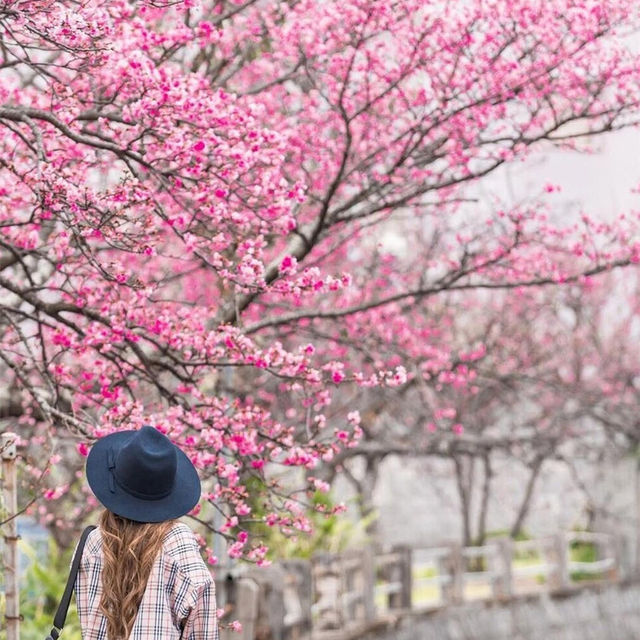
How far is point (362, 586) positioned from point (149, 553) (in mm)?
9202

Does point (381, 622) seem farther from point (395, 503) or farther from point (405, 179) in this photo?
point (395, 503)

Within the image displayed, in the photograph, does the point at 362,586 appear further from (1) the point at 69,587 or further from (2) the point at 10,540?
(1) the point at 69,587

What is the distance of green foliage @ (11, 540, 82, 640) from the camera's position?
9.62 meters

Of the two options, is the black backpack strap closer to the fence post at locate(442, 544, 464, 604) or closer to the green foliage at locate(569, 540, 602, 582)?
the fence post at locate(442, 544, 464, 604)

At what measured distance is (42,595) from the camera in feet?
35.3

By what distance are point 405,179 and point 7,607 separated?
4.63 metres

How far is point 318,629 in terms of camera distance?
11672 mm

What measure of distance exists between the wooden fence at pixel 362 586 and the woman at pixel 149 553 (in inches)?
172

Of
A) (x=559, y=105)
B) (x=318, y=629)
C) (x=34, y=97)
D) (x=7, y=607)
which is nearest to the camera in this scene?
(x=7, y=607)

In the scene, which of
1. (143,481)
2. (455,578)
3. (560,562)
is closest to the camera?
(143,481)

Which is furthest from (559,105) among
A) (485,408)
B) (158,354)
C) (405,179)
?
(485,408)

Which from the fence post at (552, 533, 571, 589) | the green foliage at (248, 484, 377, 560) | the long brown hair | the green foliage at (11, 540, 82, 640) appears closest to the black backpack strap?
the long brown hair

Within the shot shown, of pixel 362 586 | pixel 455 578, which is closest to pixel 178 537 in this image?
pixel 362 586

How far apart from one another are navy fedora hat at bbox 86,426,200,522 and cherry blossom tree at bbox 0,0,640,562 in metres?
1.81
